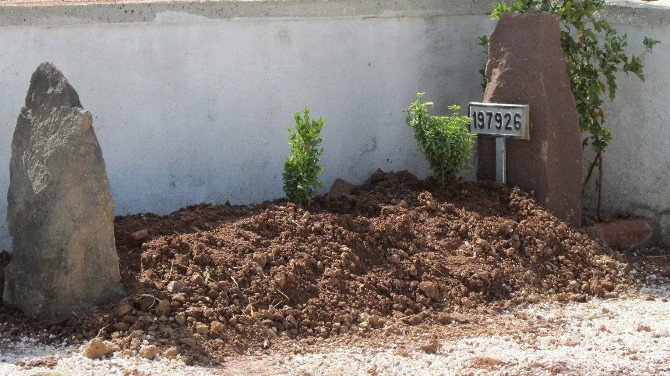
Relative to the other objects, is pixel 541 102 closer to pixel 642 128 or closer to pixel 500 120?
pixel 500 120

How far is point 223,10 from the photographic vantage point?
7344mm

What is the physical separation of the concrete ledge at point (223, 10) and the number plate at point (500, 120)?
1038 mm

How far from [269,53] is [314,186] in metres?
1.13

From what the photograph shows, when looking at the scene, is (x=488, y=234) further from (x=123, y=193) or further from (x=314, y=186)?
(x=123, y=193)

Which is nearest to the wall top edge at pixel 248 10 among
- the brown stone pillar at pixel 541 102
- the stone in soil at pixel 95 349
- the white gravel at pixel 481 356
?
the brown stone pillar at pixel 541 102

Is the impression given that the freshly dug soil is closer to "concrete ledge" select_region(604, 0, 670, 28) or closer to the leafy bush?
the leafy bush

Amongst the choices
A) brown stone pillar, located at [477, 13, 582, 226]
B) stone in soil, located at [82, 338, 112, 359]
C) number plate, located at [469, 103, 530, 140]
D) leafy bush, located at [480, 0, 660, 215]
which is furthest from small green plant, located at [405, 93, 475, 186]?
stone in soil, located at [82, 338, 112, 359]

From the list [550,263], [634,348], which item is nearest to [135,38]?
[550,263]

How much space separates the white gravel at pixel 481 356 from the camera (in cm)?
530

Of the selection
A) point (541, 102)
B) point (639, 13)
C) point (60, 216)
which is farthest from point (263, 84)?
point (639, 13)

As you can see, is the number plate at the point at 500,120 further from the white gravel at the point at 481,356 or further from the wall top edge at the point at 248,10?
the white gravel at the point at 481,356

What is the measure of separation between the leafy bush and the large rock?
336 cm

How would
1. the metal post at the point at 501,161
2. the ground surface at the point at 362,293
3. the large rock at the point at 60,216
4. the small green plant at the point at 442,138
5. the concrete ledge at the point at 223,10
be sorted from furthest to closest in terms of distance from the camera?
1. the metal post at the point at 501,161
2. the small green plant at the point at 442,138
3. the concrete ledge at the point at 223,10
4. the large rock at the point at 60,216
5. the ground surface at the point at 362,293

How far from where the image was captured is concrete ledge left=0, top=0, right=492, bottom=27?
22.2 ft
